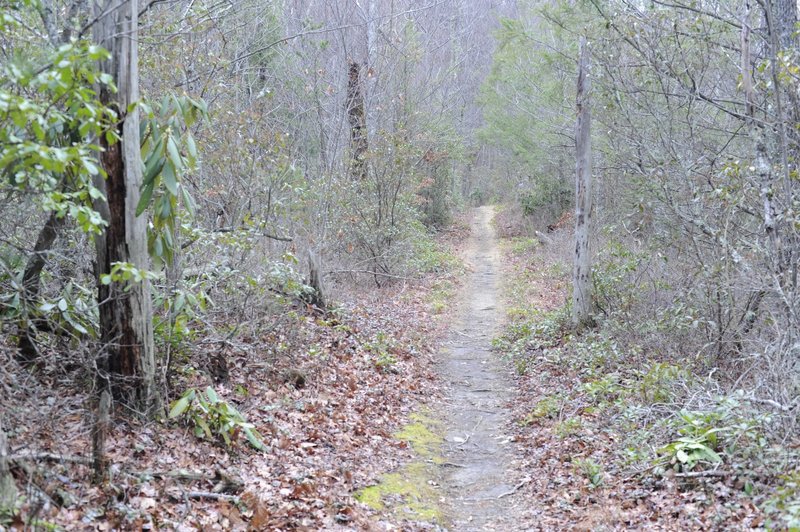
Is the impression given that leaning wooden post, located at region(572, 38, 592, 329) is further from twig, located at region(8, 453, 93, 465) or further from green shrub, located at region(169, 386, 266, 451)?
twig, located at region(8, 453, 93, 465)

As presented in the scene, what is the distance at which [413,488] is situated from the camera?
6539 millimetres

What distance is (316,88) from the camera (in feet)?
43.3

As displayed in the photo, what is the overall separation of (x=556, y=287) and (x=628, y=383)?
8.97 m

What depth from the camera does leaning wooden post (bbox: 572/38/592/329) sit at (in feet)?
38.2

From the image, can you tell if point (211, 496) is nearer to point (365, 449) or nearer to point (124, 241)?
point (124, 241)

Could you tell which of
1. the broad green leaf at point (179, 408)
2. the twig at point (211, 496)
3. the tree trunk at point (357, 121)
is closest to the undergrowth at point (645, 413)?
the twig at point (211, 496)

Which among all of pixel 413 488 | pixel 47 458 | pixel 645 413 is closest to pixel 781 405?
pixel 645 413

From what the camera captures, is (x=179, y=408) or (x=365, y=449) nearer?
(x=179, y=408)

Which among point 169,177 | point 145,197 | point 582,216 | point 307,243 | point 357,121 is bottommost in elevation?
point 307,243

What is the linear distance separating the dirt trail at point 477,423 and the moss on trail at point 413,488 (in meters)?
0.16

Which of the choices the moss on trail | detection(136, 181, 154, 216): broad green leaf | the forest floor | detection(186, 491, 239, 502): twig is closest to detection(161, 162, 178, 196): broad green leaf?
detection(136, 181, 154, 216): broad green leaf

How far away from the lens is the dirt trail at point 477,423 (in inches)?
249

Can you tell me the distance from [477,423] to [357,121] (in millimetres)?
9504

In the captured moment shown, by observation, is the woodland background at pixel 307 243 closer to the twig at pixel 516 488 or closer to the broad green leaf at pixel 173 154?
the broad green leaf at pixel 173 154
